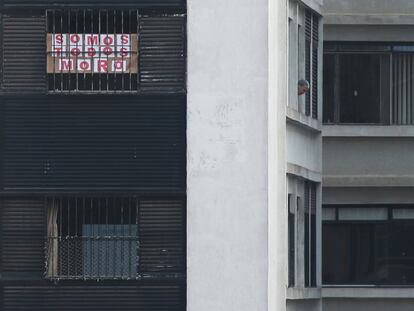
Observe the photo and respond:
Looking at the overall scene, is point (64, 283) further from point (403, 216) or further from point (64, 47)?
point (403, 216)

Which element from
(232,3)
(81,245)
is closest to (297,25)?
(232,3)

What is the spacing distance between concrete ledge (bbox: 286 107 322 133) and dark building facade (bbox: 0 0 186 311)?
2626 millimetres

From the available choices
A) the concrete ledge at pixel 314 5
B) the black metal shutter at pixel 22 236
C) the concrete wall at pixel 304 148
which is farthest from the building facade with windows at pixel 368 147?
the black metal shutter at pixel 22 236

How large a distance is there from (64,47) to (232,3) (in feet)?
9.08

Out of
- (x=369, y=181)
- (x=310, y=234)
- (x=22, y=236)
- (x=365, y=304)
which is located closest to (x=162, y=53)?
(x=22, y=236)

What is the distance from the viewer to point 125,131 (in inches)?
1372

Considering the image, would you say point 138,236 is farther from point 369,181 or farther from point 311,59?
point 369,181

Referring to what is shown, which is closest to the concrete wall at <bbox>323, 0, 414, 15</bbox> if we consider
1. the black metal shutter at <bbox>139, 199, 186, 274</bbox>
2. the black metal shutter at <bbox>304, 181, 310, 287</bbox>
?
the black metal shutter at <bbox>304, 181, 310, 287</bbox>

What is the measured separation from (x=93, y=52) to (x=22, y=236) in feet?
10.3

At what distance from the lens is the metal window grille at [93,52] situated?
3500cm

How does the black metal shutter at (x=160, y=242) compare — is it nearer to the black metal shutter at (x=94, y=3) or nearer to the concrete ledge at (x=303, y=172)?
the concrete ledge at (x=303, y=172)

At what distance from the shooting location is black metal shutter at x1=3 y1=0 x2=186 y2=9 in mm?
34906

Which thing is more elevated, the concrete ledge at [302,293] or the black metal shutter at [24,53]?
the black metal shutter at [24,53]

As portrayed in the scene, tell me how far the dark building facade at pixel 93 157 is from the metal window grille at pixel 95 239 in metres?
0.02
